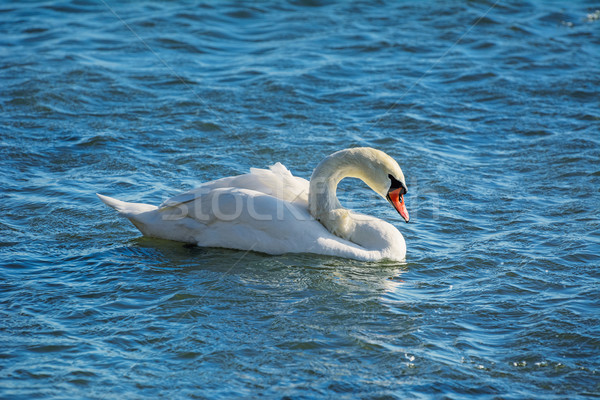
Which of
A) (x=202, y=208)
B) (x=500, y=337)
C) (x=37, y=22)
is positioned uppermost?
(x=37, y=22)

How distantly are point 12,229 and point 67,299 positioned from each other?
5.38ft

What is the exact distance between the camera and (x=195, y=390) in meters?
4.67

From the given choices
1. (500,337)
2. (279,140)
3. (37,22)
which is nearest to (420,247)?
(500,337)

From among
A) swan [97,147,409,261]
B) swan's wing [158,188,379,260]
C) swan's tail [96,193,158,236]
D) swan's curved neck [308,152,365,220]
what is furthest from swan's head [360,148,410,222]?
swan's tail [96,193,158,236]

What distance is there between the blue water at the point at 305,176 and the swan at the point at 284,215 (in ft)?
0.45

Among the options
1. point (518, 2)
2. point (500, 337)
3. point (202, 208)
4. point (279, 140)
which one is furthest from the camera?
point (518, 2)

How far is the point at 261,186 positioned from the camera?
696 cm

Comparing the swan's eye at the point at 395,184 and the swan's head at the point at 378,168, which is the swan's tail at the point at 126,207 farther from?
the swan's eye at the point at 395,184

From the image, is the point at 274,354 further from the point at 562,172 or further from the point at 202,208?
the point at 562,172

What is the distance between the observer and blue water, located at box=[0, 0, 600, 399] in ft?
16.5

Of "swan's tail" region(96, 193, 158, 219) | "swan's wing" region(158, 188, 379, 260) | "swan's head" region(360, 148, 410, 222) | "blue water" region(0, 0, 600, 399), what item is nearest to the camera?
"blue water" region(0, 0, 600, 399)

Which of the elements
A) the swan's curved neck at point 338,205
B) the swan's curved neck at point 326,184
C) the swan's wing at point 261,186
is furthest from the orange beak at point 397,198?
the swan's wing at point 261,186

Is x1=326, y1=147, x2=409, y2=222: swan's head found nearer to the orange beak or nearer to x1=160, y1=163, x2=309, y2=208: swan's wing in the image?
the orange beak

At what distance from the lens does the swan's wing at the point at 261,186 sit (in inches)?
272
